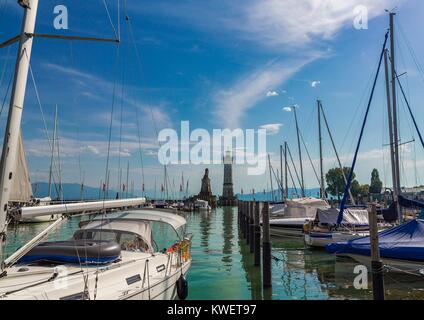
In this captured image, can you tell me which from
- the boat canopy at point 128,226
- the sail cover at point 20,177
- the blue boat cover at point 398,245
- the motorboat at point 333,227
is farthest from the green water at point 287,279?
the sail cover at point 20,177

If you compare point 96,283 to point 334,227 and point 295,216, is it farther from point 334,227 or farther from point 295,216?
point 295,216

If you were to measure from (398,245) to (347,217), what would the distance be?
1094 centimetres

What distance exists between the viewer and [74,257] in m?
9.58

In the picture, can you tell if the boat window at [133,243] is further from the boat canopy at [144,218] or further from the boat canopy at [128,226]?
the boat canopy at [144,218]

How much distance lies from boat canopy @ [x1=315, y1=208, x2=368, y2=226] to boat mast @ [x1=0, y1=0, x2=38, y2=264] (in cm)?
2347

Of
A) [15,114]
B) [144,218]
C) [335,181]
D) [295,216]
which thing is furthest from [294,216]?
[335,181]

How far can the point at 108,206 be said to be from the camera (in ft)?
35.3

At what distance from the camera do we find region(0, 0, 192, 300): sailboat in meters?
7.59

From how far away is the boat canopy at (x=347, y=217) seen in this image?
25859 mm

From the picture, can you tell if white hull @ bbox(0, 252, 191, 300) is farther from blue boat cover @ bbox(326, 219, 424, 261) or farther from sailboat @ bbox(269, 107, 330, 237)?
sailboat @ bbox(269, 107, 330, 237)

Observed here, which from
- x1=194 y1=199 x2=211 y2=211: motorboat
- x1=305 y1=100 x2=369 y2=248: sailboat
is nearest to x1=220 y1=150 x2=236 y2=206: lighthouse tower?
x1=194 y1=199 x2=211 y2=211: motorboat

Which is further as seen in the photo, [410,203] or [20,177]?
[20,177]

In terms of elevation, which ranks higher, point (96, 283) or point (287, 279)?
point (96, 283)

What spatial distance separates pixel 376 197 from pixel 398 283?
352ft
